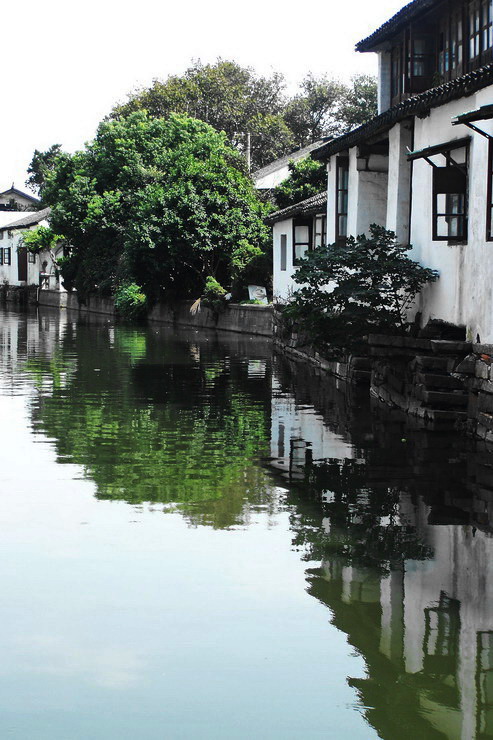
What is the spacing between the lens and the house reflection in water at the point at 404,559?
237 inches

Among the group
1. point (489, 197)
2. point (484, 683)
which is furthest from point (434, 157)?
point (484, 683)

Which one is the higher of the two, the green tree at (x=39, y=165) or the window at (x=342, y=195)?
the green tree at (x=39, y=165)

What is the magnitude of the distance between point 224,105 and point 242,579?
60.9 m

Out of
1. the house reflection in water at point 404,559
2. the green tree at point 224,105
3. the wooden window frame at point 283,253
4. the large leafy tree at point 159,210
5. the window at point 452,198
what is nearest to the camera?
the house reflection in water at point 404,559

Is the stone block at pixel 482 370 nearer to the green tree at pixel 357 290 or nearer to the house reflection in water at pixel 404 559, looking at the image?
the house reflection in water at pixel 404 559

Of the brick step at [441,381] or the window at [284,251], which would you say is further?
the window at [284,251]

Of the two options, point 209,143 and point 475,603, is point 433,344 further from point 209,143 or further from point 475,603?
point 209,143

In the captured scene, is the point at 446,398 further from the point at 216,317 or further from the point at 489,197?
the point at 216,317

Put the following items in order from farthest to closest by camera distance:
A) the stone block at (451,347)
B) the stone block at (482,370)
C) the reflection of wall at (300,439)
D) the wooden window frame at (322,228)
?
the wooden window frame at (322,228)
the stone block at (451,347)
the stone block at (482,370)
the reflection of wall at (300,439)

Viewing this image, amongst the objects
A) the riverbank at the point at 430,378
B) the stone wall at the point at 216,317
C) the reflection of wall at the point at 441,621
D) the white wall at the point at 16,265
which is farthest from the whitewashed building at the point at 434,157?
the white wall at the point at 16,265

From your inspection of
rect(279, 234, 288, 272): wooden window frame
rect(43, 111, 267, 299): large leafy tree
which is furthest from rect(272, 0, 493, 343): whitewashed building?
rect(43, 111, 267, 299): large leafy tree

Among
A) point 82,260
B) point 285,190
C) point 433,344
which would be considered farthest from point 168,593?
point 82,260

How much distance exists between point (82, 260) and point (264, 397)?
42.2 metres

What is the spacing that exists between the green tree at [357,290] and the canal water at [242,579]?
7.78ft
